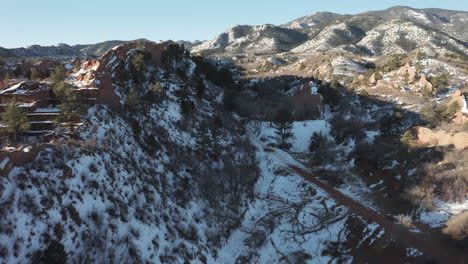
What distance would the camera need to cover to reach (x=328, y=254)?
18.6 meters

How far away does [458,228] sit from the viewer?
56.1 ft

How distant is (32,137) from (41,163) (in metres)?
4.88

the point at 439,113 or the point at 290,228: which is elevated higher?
the point at 439,113

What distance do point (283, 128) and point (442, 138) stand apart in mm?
21781

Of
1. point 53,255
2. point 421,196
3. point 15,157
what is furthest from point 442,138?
point 15,157

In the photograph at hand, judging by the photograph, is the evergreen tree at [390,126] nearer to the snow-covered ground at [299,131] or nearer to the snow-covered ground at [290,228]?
the snow-covered ground at [299,131]

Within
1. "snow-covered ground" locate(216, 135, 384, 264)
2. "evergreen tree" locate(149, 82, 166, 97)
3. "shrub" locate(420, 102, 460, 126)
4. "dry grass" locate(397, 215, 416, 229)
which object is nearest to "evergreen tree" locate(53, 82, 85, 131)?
"evergreen tree" locate(149, 82, 166, 97)

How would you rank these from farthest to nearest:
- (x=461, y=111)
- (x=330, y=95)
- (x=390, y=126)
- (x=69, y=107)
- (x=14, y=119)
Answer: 1. (x=330, y=95)
2. (x=461, y=111)
3. (x=390, y=126)
4. (x=69, y=107)
5. (x=14, y=119)

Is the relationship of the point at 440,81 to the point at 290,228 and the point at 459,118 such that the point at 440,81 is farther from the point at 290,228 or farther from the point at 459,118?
the point at 290,228

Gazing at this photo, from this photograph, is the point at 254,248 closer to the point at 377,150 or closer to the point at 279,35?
the point at 377,150

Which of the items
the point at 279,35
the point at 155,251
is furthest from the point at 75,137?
the point at 279,35

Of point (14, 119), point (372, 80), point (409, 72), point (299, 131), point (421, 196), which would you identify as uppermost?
point (409, 72)

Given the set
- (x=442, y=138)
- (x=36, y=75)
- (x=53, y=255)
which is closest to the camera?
(x=53, y=255)

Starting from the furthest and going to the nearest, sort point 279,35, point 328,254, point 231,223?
point 279,35, point 231,223, point 328,254
